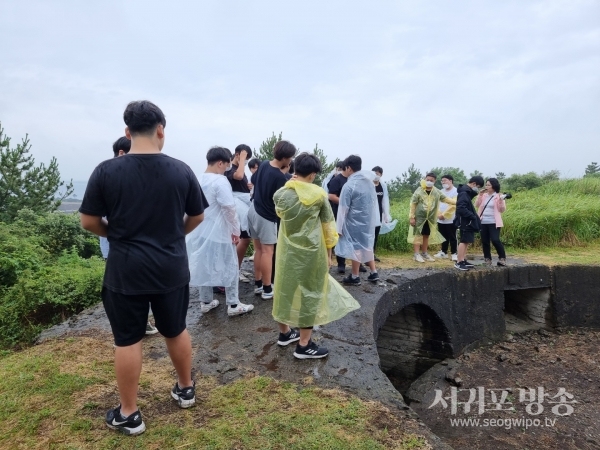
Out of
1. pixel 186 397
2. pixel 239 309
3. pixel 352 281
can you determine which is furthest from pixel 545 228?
pixel 186 397

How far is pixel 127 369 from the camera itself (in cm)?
215

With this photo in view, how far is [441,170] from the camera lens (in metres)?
17.6

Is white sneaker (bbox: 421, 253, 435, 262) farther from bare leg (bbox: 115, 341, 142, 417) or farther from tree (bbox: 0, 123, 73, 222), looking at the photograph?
tree (bbox: 0, 123, 73, 222)

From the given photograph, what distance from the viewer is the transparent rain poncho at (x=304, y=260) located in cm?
317

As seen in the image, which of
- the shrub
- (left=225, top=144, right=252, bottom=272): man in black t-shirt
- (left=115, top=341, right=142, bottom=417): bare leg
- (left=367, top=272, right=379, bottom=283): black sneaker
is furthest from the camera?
(left=367, top=272, right=379, bottom=283): black sneaker

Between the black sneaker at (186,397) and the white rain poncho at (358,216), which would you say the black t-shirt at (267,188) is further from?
the black sneaker at (186,397)

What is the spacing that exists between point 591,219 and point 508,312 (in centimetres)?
390

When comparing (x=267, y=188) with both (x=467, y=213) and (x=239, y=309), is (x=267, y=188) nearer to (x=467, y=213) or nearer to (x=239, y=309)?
(x=239, y=309)

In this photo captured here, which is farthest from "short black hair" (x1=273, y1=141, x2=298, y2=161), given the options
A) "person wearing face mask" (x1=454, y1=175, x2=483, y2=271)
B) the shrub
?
"person wearing face mask" (x1=454, y1=175, x2=483, y2=271)

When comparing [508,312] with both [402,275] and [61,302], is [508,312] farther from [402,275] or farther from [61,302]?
[61,302]

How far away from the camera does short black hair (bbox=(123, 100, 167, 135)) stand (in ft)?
6.86

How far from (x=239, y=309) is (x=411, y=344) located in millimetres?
4043

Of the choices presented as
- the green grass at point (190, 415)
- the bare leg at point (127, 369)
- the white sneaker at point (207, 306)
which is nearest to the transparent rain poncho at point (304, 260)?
the green grass at point (190, 415)

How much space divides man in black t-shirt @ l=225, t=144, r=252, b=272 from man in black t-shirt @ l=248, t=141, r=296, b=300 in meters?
0.36
